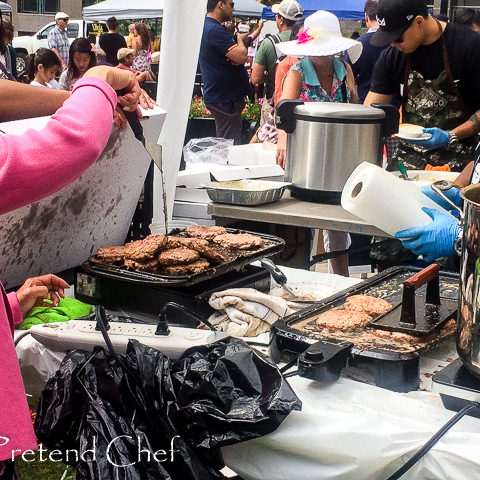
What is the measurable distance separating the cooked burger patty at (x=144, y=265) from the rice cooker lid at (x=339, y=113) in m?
1.37

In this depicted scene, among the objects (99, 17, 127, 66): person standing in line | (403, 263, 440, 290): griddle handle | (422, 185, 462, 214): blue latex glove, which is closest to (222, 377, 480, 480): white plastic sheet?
(403, 263, 440, 290): griddle handle

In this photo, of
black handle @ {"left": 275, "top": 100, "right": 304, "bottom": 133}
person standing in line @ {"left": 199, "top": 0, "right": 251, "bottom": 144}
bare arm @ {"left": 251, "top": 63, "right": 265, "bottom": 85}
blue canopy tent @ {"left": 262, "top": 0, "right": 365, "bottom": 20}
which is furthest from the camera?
blue canopy tent @ {"left": 262, "top": 0, "right": 365, "bottom": 20}

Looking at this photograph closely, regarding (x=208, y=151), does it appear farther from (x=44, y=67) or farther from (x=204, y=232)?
(x=44, y=67)

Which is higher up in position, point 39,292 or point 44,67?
point 44,67

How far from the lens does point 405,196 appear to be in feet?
7.88

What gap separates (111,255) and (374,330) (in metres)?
0.92

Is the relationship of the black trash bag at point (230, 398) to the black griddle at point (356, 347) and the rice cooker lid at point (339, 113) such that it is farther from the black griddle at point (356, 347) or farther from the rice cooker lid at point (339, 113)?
the rice cooker lid at point (339, 113)

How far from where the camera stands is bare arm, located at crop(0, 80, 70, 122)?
79.7 inches

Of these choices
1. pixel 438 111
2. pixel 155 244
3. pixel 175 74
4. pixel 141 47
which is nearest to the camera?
pixel 155 244

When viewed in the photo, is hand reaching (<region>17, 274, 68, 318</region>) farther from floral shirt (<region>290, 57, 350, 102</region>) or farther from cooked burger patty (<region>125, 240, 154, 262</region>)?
floral shirt (<region>290, 57, 350, 102</region>)

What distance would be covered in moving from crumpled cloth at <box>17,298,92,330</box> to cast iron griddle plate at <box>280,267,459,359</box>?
24.8 inches

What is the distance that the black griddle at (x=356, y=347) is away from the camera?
1.55 metres

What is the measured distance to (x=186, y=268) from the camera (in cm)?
220

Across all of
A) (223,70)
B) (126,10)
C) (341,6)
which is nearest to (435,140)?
(223,70)
